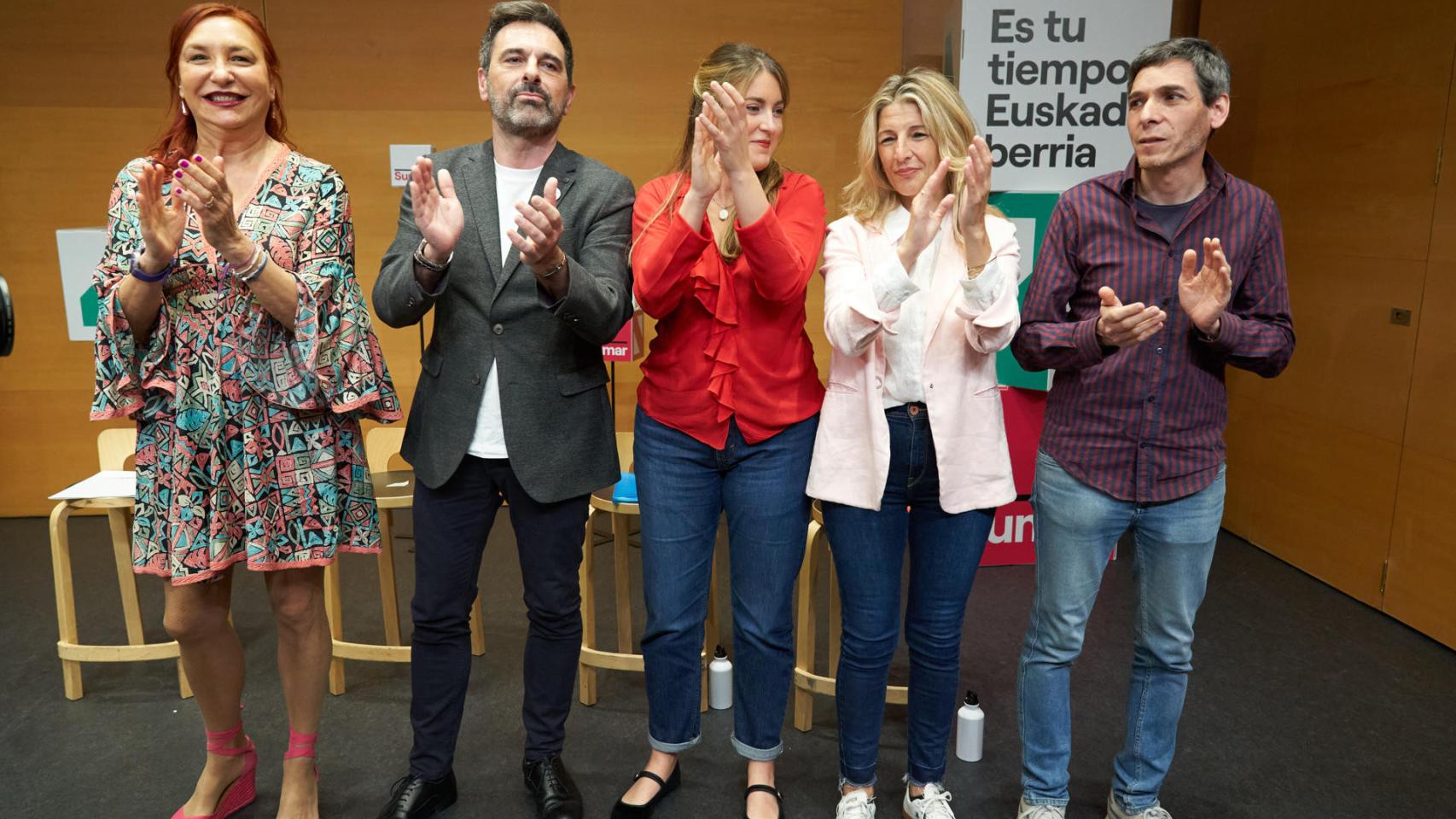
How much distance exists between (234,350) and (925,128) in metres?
1.51

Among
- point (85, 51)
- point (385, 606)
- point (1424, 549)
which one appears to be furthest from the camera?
point (85, 51)

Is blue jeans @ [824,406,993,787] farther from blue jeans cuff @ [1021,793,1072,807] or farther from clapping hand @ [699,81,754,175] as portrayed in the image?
clapping hand @ [699,81,754,175]

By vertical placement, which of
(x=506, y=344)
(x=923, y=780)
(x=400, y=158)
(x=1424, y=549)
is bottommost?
(x=923, y=780)

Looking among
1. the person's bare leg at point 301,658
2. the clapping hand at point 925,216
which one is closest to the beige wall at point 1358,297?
the clapping hand at point 925,216

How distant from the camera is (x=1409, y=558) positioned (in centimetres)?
362

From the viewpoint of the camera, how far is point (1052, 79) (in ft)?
12.4

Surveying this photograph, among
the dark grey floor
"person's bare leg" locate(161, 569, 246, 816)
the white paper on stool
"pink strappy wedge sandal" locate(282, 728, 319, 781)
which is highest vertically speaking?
the white paper on stool

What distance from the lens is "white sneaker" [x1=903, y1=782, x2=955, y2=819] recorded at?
2.38 metres

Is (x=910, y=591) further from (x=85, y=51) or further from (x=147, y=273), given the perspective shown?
(x=85, y=51)

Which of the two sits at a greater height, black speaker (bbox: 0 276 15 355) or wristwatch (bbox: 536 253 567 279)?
wristwatch (bbox: 536 253 567 279)

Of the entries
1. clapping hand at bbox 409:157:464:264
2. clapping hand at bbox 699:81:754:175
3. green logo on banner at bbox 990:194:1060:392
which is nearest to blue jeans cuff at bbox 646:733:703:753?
clapping hand at bbox 409:157:464:264

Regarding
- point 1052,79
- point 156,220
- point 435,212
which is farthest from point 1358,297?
point 156,220

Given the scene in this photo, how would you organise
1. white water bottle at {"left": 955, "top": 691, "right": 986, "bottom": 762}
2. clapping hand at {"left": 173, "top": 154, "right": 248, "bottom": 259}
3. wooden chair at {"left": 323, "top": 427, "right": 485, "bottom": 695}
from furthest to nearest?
wooden chair at {"left": 323, "top": 427, "right": 485, "bottom": 695}, white water bottle at {"left": 955, "top": 691, "right": 986, "bottom": 762}, clapping hand at {"left": 173, "top": 154, "right": 248, "bottom": 259}

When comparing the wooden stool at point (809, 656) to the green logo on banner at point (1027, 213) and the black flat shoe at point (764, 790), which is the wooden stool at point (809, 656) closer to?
the black flat shoe at point (764, 790)
